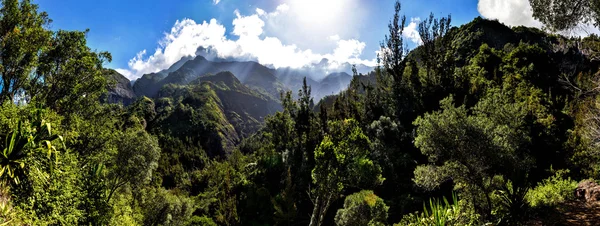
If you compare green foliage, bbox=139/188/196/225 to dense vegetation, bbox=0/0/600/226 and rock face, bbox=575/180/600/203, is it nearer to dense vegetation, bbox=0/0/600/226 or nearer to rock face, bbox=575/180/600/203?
dense vegetation, bbox=0/0/600/226

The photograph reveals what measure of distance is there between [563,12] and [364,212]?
41.7ft

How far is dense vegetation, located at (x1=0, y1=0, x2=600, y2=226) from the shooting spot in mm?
10469

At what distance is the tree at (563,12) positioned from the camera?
8.92 m

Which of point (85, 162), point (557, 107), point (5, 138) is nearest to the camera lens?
point (5, 138)

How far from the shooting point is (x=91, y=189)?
56.6ft

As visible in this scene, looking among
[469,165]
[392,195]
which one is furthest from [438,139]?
[392,195]

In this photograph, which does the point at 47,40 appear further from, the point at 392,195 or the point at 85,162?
the point at 392,195

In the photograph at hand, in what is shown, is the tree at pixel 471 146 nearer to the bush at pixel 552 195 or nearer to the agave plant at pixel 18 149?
the bush at pixel 552 195

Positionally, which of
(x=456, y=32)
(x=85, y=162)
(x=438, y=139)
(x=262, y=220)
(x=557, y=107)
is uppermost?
(x=456, y=32)

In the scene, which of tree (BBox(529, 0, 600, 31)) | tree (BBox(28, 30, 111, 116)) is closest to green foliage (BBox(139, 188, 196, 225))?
tree (BBox(28, 30, 111, 116))

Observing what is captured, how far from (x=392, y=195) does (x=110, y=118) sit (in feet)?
75.7

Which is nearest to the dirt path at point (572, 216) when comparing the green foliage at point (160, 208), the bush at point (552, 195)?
the bush at point (552, 195)

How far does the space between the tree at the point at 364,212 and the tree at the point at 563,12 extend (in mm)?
11483

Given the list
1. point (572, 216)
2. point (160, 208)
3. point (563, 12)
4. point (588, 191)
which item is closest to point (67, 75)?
point (160, 208)
